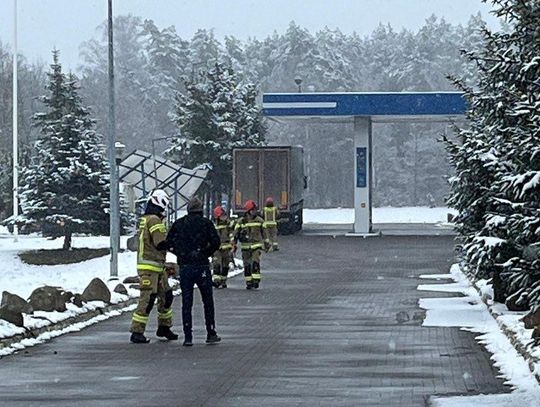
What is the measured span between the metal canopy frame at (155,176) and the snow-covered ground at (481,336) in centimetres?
1599

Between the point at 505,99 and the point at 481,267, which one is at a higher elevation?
the point at 505,99

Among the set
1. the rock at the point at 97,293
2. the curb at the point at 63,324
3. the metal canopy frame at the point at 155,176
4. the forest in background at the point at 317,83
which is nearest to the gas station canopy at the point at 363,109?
the metal canopy frame at the point at 155,176

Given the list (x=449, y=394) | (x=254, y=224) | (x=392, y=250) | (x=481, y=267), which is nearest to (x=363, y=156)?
(x=392, y=250)

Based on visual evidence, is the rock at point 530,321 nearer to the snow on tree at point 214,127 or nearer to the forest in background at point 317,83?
the snow on tree at point 214,127

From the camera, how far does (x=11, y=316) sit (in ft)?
56.3

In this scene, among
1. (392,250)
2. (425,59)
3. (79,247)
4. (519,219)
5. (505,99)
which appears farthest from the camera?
(425,59)

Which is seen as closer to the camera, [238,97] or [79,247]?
[79,247]

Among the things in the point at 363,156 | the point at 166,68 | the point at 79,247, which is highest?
the point at 166,68

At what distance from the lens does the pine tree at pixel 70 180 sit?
167 feet

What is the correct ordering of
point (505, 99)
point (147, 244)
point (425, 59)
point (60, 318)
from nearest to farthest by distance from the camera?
point (505, 99)
point (147, 244)
point (60, 318)
point (425, 59)

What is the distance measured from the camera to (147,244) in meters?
16.9

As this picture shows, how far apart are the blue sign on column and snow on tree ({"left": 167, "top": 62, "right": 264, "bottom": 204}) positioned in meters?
12.7

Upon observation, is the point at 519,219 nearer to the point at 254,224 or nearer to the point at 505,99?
the point at 505,99

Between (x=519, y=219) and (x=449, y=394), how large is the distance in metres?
2.12
